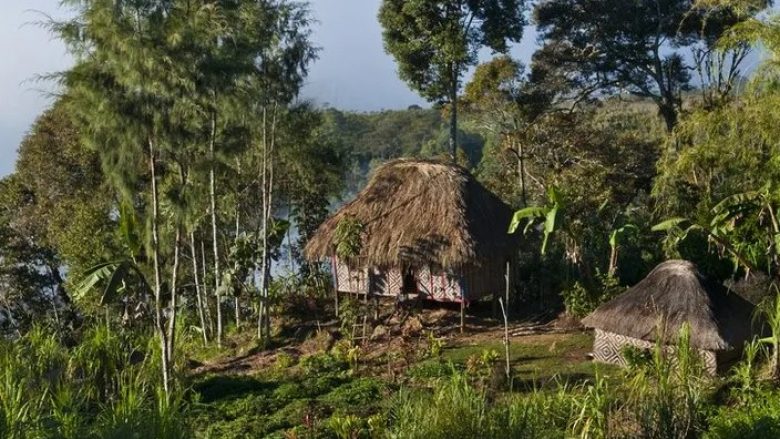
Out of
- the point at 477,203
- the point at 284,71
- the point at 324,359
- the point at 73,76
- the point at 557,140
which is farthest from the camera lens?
the point at 557,140

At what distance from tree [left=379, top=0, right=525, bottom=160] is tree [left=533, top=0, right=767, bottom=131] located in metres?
2.18

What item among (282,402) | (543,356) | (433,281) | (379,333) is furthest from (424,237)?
(282,402)

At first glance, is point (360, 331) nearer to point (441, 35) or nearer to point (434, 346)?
point (434, 346)

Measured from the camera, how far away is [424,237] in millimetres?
13711

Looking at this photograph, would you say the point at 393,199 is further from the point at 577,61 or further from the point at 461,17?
the point at 577,61

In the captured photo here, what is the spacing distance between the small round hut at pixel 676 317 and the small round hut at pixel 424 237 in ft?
10.1

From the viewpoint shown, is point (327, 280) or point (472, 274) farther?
point (327, 280)

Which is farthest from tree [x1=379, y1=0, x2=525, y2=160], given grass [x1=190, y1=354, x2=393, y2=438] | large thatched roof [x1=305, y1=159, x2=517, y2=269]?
grass [x1=190, y1=354, x2=393, y2=438]

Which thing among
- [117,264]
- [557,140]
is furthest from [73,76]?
[557,140]

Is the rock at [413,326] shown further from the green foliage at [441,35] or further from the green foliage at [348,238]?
the green foliage at [441,35]

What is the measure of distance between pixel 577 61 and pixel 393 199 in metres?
8.04

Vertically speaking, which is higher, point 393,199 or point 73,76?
point 73,76

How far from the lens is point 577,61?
2003 centimetres

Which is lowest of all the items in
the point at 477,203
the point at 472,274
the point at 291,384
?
the point at 291,384
